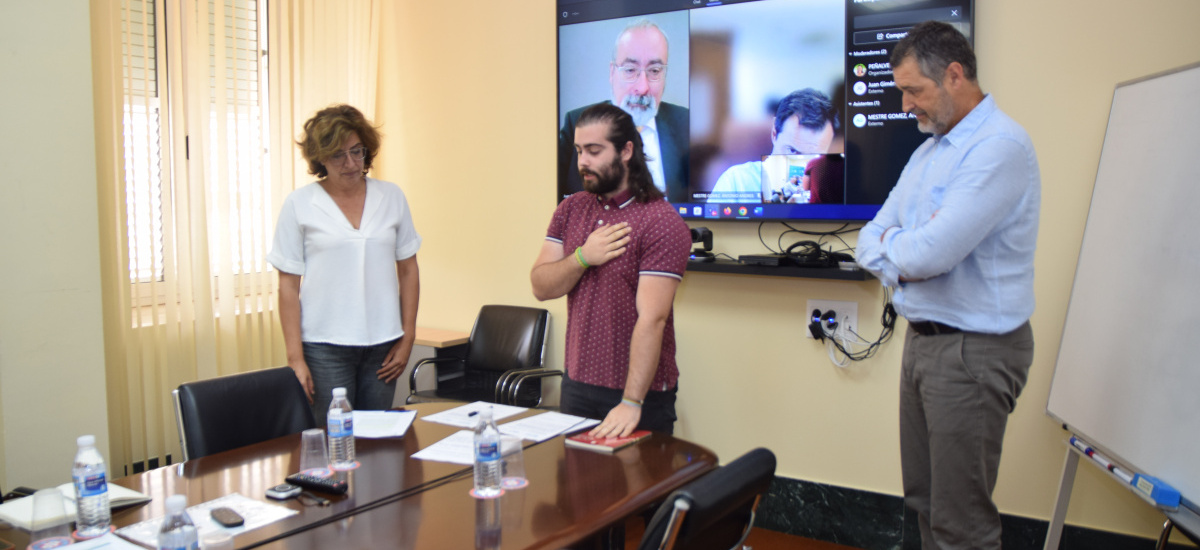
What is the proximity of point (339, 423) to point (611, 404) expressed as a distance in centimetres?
80

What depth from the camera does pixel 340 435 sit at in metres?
2.02

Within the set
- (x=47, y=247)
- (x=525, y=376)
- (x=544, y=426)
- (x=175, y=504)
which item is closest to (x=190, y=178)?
(x=47, y=247)

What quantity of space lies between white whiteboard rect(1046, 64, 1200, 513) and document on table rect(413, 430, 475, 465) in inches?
70.2

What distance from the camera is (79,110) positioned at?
9.40 feet

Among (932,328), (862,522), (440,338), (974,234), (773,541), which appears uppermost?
(974,234)

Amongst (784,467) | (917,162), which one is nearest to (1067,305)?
(917,162)

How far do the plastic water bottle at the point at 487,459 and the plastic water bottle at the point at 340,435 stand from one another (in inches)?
15.1

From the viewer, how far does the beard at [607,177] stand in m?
2.36

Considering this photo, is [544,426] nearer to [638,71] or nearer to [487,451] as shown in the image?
[487,451]

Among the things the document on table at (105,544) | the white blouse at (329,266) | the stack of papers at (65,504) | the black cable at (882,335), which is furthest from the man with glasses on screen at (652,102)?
the document on table at (105,544)

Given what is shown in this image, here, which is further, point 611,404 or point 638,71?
point 638,71

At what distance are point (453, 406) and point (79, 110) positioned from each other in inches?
67.7

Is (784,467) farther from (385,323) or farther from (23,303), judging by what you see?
(23,303)

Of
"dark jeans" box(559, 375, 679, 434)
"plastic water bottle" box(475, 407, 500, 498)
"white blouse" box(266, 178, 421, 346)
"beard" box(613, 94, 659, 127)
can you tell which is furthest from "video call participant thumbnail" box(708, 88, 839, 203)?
"plastic water bottle" box(475, 407, 500, 498)
